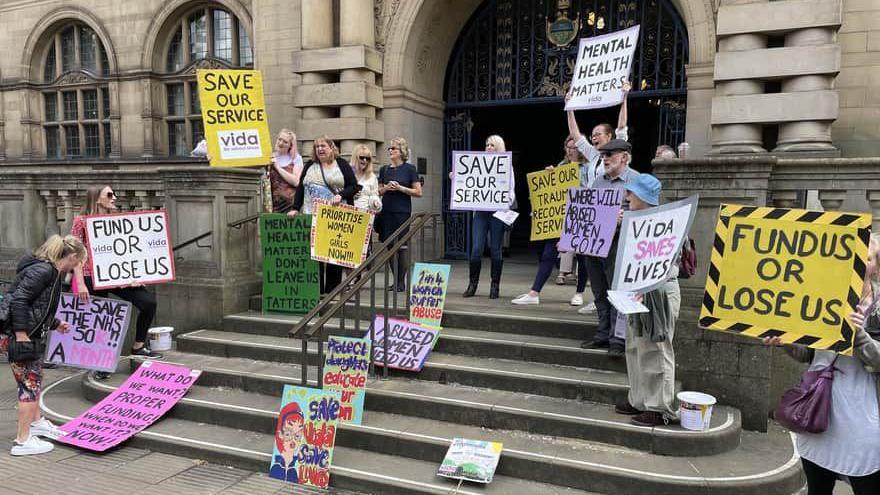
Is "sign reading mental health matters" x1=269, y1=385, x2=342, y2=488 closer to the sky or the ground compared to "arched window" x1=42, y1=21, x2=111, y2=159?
closer to the ground

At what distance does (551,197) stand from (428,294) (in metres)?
1.82

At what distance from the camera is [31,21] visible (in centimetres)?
1456

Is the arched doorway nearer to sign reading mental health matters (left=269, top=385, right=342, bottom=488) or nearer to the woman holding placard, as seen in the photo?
the woman holding placard

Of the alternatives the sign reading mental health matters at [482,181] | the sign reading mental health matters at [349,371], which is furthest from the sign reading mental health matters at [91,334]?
the sign reading mental health matters at [482,181]

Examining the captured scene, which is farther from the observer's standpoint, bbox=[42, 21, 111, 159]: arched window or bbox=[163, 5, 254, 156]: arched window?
bbox=[42, 21, 111, 159]: arched window

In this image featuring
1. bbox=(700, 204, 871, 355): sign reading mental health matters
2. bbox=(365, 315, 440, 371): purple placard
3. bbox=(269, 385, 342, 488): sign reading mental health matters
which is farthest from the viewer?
bbox=(365, 315, 440, 371): purple placard

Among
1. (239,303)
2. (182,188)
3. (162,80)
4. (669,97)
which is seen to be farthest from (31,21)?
(669,97)

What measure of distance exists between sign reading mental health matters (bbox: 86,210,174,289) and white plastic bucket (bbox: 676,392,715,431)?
545cm

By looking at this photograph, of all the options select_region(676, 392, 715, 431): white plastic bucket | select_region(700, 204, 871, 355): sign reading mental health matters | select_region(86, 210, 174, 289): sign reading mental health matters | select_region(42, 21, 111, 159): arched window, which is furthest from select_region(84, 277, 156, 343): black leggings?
select_region(42, 21, 111, 159): arched window

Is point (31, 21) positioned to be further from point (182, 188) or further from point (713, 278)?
point (713, 278)

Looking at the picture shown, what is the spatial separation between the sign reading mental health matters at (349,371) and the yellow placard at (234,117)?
3261mm

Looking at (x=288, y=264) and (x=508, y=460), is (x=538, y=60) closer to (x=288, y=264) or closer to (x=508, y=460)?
(x=288, y=264)

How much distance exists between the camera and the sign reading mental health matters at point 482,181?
24.1 feet

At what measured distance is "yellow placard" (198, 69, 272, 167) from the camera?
7453 mm
